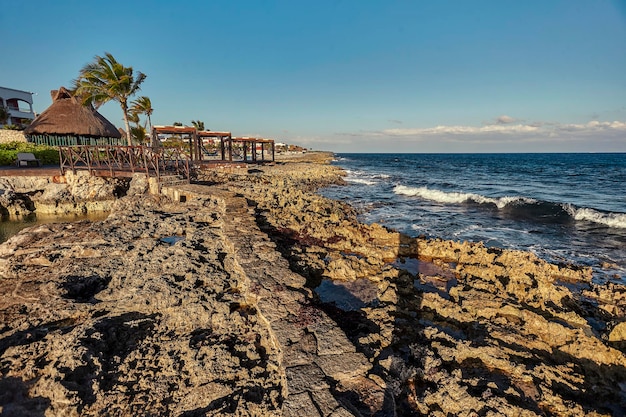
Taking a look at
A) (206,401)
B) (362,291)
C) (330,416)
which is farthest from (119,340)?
(362,291)

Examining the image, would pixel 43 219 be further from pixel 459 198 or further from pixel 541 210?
pixel 541 210

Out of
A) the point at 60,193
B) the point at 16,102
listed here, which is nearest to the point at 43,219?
the point at 60,193

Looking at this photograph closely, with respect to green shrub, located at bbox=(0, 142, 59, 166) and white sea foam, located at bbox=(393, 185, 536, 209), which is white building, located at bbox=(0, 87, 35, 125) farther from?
white sea foam, located at bbox=(393, 185, 536, 209)

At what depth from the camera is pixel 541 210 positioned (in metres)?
18.6

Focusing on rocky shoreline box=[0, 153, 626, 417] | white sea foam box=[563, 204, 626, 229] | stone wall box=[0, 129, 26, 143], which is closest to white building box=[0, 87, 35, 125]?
stone wall box=[0, 129, 26, 143]

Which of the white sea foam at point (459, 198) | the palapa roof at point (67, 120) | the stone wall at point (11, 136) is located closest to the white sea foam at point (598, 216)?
the white sea foam at point (459, 198)

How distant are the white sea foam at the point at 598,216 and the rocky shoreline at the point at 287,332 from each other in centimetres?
1021

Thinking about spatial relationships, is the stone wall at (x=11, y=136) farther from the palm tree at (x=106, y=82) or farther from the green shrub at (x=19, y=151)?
the palm tree at (x=106, y=82)

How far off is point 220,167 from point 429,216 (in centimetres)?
1809

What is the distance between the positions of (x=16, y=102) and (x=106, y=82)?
38.3 meters

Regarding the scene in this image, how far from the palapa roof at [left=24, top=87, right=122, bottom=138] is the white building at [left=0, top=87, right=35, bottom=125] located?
28.7m

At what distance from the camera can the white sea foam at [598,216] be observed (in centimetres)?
1500

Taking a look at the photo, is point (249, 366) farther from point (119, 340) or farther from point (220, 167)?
point (220, 167)

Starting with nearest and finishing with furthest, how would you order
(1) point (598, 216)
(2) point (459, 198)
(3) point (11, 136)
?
1. (1) point (598, 216)
2. (2) point (459, 198)
3. (3) point (11, 136)
